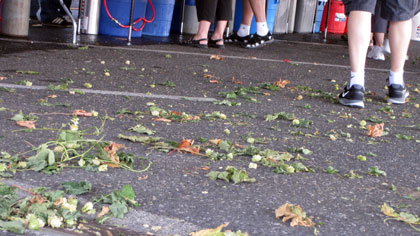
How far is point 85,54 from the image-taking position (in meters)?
6.11

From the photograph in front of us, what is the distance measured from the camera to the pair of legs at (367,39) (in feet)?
14.5

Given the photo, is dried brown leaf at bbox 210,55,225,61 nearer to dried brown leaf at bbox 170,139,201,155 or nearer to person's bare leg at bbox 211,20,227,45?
person's bare leg at bbox 211,20,227,45

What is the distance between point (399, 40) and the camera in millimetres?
4684

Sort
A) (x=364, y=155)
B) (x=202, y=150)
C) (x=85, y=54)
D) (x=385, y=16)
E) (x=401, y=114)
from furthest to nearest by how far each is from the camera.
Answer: (x=85, y=54) → (x=385, y=16) → (x=401, y=114) → (x=364, y=155) → (x=202, y=150)

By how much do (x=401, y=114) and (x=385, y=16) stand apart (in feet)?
2.37

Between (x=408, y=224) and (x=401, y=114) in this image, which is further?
(x=401, y=114)

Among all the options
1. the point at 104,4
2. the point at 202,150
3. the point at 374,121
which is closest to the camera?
the point at 202,150

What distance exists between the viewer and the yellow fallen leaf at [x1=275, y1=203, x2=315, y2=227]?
2.03 m

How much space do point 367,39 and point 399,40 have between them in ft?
1.17

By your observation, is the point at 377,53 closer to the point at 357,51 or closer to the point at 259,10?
the point at 259,10

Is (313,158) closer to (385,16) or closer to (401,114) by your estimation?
(401,114)

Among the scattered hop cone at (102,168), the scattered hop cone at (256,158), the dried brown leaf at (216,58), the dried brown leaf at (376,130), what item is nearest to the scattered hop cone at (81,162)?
the scattered hop cone at (102,168)

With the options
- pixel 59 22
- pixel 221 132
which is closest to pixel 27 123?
pixel 221 132

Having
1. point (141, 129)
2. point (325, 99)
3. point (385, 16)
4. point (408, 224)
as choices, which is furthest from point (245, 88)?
point (408, 224)
